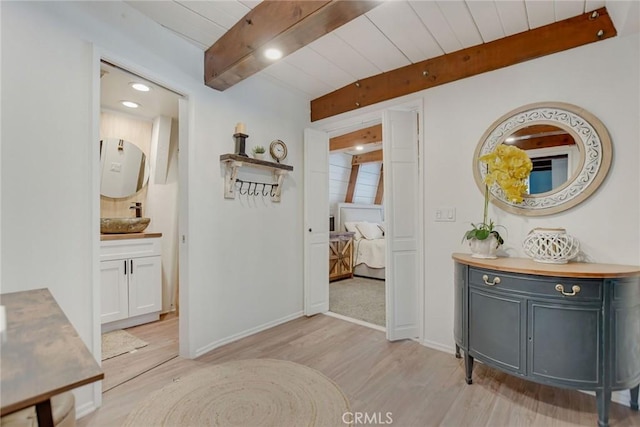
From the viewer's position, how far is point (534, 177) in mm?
2059

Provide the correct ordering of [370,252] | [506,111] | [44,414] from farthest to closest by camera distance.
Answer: [370,252] < [506,111] < [44,414]

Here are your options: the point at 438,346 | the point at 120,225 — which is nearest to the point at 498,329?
the point at 438,346

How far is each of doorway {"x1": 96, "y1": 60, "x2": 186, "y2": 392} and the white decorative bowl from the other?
2.67 m

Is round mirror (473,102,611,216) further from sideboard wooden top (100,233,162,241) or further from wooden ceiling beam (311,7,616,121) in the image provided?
sideboard wooden top (100,233,162,241)

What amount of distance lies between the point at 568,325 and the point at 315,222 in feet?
7.51

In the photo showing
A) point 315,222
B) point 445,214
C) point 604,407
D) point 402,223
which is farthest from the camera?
point 315,222

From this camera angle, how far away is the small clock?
115 inches

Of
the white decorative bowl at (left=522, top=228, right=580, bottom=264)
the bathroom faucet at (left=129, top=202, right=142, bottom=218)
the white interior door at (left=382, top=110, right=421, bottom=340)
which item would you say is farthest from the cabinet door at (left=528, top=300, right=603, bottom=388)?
the bathroom faucet at (left=129, top=202, right=142, bottom=218)

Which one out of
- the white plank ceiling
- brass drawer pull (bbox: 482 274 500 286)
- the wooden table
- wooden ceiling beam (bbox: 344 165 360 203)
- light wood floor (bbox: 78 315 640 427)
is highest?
the white plank ceiling

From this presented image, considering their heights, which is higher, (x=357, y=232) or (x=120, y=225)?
(x=120, y=225)

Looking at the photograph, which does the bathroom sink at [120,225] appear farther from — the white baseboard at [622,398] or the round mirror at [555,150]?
the white baseboard at [622,398]

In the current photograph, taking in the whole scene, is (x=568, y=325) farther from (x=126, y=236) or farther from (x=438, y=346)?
(x=126, y=236)

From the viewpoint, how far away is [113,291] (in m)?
2.74

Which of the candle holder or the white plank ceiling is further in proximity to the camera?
the candle holder
